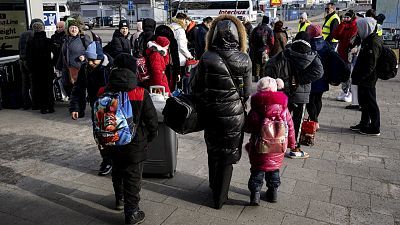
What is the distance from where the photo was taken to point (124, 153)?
3.60 metres

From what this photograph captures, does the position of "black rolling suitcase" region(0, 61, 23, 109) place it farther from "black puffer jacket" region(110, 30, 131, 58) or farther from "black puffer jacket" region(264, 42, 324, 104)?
"black puffer jacket" region(264, 42, 324, 104)

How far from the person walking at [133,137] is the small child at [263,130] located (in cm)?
99

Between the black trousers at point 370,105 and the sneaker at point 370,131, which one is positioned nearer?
the black trousers at point 370,105

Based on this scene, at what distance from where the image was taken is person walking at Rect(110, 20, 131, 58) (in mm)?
8711

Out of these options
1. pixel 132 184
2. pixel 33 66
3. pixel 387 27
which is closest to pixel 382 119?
pixel 132 184

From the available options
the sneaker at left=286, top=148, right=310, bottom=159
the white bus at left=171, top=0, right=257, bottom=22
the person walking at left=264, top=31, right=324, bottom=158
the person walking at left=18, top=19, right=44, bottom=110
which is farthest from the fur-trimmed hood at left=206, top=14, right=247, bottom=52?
the white bus at left=171, top=0, right=257, bottom=22

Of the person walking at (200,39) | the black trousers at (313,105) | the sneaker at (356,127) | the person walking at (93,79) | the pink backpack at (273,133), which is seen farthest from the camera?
the person walking at (200,39)

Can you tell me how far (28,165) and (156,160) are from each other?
1.93 meters

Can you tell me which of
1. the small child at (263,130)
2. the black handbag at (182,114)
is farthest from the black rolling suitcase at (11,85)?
the small child at (263,130)

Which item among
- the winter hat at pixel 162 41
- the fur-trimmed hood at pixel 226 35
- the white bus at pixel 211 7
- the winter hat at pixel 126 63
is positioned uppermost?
the white bus at pixel 211 7

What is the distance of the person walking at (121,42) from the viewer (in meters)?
8.71

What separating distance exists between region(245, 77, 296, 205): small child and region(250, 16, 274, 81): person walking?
7.16 m

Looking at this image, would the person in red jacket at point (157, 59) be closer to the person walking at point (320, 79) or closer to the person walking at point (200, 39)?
the person walking at point (320, 79)

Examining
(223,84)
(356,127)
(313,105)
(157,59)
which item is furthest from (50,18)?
(223,84)
